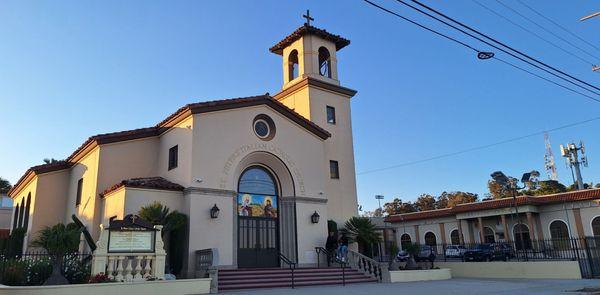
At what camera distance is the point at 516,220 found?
44.9m

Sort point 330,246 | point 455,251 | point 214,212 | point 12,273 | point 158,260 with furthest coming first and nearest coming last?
point 455,251, point 330,246, point 214,212, point 158,260, point 12,273

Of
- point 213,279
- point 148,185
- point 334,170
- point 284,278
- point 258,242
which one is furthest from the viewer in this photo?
point 334,170

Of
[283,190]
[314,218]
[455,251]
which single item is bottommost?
[455,251]

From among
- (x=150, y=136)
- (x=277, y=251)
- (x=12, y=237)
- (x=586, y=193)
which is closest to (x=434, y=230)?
(x=586, y=193)

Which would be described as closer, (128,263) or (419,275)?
(128,263)

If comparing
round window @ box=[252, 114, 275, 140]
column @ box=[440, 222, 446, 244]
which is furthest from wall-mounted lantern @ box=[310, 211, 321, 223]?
column @ box=[440, 222, 446, 244]

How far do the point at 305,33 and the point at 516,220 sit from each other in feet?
96.0

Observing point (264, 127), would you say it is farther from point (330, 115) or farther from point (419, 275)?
point (419, 275)

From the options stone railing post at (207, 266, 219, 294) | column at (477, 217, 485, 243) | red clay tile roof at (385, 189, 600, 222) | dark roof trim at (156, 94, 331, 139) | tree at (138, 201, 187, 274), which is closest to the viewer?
stone railing post at (207, 266, 219, 294)

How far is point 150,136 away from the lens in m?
23.0

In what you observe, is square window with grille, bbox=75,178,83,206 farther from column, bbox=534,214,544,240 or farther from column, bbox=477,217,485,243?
column, bbox=534,214,544,240

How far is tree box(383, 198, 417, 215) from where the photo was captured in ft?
252

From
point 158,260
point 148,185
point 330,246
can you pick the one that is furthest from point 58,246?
point 330,246

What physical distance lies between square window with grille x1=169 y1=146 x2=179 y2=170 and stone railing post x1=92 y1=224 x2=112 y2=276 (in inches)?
267
